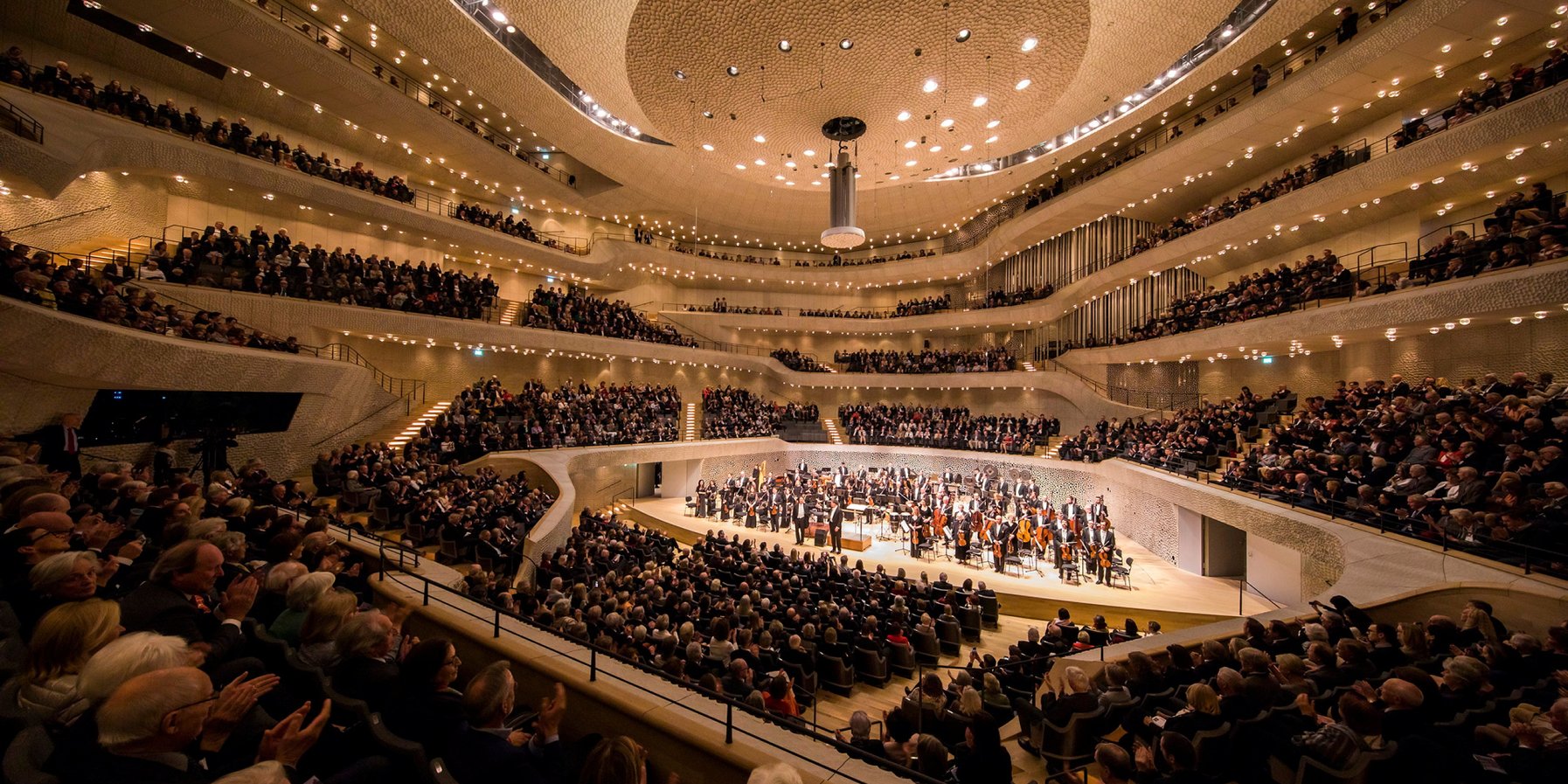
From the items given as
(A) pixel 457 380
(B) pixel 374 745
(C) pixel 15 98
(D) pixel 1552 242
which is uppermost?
(C) pixel 15 98

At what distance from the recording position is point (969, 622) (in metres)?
9.94

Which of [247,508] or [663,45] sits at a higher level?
[663,45]

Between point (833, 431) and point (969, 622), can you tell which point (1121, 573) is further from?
point (833, 431)

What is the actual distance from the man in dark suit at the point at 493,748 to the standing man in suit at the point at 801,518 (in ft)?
46.3

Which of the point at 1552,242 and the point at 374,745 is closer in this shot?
the point at 374,745

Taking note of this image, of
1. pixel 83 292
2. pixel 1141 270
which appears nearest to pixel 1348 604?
pixel 1141 270

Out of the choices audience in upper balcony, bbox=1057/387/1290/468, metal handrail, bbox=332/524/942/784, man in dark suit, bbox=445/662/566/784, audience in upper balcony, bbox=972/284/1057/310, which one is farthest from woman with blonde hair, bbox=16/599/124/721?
audience in upper balcony, bbox=972/284/1057/310

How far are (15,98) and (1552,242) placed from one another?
2456cm

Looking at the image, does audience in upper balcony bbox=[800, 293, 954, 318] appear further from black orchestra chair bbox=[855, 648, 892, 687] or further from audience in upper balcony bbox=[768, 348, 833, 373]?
black orchestra chair bbox=[855, 648, 892, 687]

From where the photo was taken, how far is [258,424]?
40.5ft

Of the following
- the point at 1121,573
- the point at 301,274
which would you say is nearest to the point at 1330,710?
the point at 1121,573

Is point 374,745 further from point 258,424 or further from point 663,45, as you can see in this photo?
point 258,424

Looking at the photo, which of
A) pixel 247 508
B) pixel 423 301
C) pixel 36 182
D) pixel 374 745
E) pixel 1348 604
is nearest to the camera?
pixel 374 745

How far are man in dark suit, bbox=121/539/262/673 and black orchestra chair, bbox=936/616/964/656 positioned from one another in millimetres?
8374
